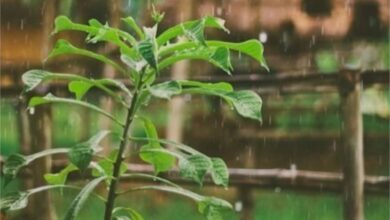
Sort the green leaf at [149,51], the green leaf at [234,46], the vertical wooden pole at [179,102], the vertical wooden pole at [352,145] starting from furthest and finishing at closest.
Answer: the vertical wooden pole at [179,102] → the vertical wooden pole at [352,145] → the green leaf at [234,46] → the green leaf at [149,51]

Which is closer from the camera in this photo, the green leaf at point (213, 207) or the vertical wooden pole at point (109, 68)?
the green leaf at point (213, 207)

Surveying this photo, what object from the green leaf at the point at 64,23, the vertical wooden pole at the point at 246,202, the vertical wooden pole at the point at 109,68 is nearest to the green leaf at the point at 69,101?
the green leaf at the point at 64,23

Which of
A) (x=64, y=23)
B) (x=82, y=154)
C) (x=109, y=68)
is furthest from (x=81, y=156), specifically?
(x=109, y=68)

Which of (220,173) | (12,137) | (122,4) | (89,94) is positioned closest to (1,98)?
(12,137)

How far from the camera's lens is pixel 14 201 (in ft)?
3.82

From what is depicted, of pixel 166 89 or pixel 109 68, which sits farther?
pixel 109 68

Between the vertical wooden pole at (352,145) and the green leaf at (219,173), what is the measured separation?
2.77ft

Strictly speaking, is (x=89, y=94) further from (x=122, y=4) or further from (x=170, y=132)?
(x=170, y=132)

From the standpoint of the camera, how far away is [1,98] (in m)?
2.23

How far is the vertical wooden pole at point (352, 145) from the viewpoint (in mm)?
1896

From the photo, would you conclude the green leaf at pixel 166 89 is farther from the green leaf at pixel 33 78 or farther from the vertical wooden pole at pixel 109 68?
the vertical wooden pole at pixel 109 68

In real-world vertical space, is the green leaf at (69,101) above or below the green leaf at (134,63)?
below

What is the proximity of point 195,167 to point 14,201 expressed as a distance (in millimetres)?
297

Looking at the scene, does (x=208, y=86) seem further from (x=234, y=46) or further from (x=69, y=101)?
(x=69, y=101)
